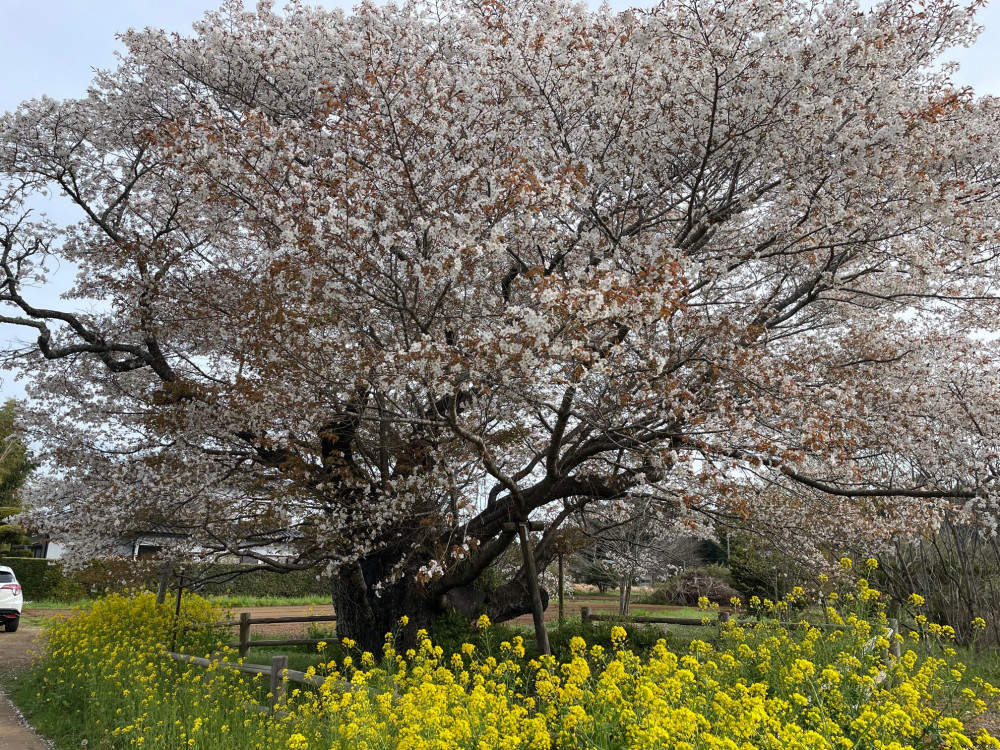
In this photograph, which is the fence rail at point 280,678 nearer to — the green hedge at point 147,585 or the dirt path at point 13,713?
the dirt path at point 13,713

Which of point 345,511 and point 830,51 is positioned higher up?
point 830,51

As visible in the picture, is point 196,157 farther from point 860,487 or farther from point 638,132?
point 860,487

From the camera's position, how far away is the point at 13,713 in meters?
7.71

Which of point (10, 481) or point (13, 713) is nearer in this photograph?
point (13, 713)

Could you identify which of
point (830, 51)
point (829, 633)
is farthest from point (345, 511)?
point (830, 51)

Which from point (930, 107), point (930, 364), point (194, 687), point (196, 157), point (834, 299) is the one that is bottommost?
point (194, 687)

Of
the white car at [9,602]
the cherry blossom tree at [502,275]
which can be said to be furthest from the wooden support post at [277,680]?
the white car at [9,602]

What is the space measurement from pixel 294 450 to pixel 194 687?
2.61 m

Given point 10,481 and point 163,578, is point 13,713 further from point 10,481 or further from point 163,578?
point 10,481

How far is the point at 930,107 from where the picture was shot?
248 inches

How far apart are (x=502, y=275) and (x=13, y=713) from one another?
7.28m

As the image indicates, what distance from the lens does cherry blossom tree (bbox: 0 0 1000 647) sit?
19.7 feet

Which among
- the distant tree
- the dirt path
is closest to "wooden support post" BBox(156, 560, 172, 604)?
the dirt path

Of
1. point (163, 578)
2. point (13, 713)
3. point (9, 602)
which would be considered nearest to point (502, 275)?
point (163, 578)
